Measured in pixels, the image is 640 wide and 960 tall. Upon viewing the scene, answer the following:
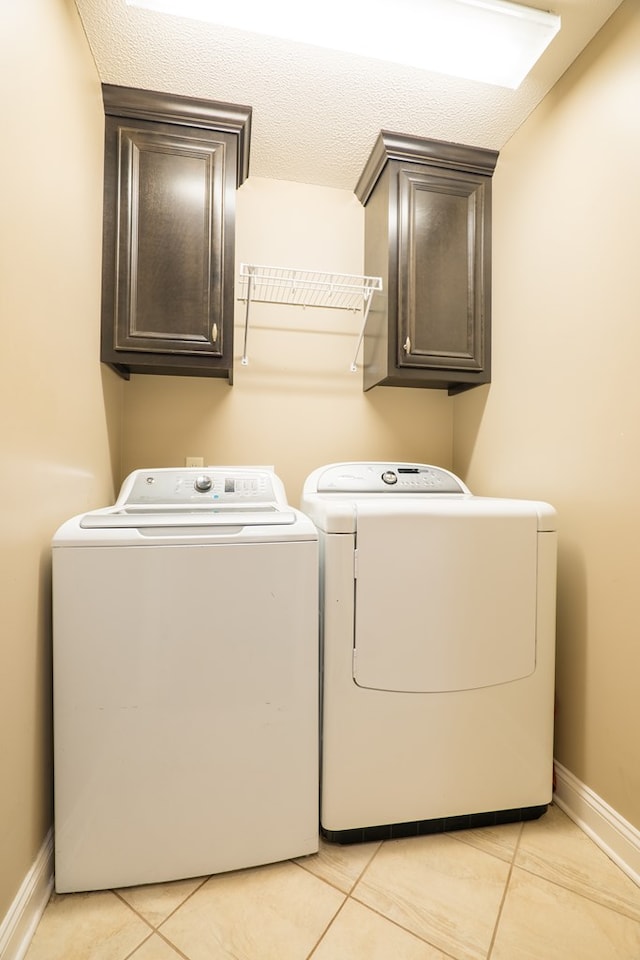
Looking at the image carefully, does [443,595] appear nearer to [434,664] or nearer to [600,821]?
[434,664]

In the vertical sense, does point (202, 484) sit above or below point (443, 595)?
above

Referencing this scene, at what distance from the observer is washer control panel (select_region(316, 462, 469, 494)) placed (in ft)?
5.77

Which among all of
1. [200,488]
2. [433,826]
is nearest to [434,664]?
[433,826]

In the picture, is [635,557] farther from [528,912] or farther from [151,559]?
[151,559]

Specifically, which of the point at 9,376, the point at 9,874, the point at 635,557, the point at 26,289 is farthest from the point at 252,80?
the point at 9,874

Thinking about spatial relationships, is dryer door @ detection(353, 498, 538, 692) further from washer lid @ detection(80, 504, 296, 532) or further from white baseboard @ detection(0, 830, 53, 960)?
white baseboard @ detection(0, 830, 53, 960)

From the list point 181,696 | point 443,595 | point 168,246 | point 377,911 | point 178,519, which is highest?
point 168,246

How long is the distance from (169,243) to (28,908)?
1.93m

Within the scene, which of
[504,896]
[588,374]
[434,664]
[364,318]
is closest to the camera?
[504,896]

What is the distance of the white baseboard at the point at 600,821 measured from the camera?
46.0 inches

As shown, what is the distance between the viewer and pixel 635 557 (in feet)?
4.00

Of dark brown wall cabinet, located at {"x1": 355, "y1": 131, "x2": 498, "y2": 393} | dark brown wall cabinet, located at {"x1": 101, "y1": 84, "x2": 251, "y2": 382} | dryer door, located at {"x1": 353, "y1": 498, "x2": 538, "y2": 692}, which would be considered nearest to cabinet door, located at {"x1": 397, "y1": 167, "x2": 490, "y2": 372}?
dark brown wall cabinet, located at {"x1": 355, "y1": 131, "x2": 498, "y2": 393}

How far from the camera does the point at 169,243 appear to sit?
1.63 metres

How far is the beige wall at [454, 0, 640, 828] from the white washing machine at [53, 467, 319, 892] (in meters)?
0.85
